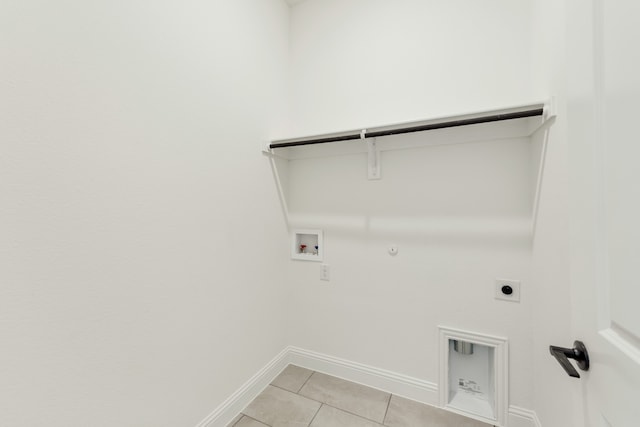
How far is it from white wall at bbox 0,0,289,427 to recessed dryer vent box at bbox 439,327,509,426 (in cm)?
131

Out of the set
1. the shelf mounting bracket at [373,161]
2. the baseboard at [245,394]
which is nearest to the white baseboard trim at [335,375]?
the baseboard at [245,394]

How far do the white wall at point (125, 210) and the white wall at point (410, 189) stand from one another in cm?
57

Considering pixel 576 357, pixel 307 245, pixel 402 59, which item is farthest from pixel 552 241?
pixel 307 245

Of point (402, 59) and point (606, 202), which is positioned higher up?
point (402, 59)

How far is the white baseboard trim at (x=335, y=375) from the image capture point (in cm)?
141

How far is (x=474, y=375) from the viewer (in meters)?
1.64

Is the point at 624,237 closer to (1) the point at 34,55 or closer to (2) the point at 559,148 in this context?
(2) the point at 559,148

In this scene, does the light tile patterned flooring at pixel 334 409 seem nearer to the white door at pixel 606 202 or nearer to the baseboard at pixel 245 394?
the baseboard at pixel 245 394

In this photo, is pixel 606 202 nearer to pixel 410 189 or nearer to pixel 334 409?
pixel 410 189

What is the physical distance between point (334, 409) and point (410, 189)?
1.55 meters

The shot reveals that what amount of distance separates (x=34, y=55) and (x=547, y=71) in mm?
2102

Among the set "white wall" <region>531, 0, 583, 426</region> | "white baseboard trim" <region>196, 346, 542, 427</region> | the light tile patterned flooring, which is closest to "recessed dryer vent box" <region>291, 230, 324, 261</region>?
"white baseboard trim" <region>196, 346, 542, 427</region>

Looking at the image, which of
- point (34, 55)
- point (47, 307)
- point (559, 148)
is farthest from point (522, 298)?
point (34, 55)

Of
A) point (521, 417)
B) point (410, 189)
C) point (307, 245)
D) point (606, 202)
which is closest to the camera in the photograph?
point (606, 202)
